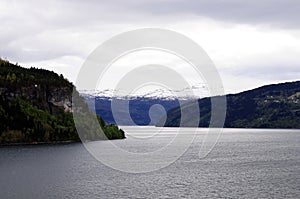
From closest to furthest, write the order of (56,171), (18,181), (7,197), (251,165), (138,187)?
(7,197)
(138,187)
(18,181)
(56,171)
(251,165)

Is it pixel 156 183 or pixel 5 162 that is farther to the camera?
pixel 5 162

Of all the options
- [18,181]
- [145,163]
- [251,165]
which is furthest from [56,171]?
[251,165]

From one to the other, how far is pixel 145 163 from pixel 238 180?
44.1 metres

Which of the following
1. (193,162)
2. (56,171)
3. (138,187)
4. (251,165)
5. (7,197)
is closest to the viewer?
(7,197)

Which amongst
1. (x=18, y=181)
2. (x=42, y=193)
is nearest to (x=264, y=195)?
(x=42, y=193)

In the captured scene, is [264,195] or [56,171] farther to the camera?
[56,171]

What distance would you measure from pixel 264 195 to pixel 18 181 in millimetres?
53634

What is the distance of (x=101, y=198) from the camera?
75.8m

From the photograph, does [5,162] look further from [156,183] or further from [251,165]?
[251,165]

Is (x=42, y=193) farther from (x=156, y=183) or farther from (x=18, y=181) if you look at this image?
(x=156, y=183)

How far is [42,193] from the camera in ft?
263

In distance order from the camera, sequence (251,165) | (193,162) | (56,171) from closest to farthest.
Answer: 1. (56,171)
2. (251,165)
3. (193,162)

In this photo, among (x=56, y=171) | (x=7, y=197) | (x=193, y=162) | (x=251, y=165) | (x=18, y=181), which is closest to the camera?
(x=7, y=197)

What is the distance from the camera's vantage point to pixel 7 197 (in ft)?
248
